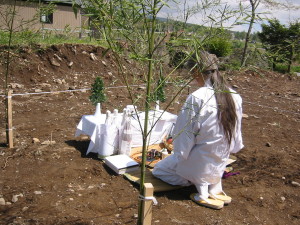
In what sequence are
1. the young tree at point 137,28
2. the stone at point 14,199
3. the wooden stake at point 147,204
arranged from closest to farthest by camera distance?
the young tree at point 137,28, the wooden stake at point 147,204, the stone at point 14,199

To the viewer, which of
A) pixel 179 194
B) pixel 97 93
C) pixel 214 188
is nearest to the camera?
pixel 214 188

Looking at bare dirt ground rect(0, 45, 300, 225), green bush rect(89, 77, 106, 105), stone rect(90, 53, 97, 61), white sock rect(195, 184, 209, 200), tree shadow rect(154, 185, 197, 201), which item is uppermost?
stone rect(90, 53, 97, 61)

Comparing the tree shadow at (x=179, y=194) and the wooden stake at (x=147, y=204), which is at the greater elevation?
the wooden stake at (x=147, y=204)

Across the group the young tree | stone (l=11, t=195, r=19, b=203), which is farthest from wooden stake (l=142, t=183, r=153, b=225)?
stone (l=11, t=195, r=19, b=203)

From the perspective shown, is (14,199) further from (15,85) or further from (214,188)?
(15,85)

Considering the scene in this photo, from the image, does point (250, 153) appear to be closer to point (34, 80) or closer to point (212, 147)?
point (212, 147)

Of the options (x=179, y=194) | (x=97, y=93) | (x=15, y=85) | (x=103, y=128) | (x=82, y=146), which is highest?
(x=97, y=93)

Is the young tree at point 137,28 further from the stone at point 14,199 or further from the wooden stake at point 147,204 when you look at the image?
the stone at point 14,199

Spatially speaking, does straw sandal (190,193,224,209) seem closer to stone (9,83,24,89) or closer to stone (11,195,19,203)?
stone (11,195,19,203)

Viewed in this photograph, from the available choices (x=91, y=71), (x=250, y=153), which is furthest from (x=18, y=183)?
(x=91, y=71)

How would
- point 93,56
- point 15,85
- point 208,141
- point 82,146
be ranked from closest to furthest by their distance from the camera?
point 208,141, point 82,146, point 15,85, point 93,56

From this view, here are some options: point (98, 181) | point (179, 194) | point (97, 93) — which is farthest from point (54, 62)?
point (179, 194)

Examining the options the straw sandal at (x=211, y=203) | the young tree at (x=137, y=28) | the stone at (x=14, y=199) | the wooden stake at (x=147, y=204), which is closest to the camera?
the young tree at (x=137, y=28)

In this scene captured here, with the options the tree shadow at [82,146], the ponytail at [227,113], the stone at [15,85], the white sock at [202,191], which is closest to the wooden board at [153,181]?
the white sock at [202,191]
